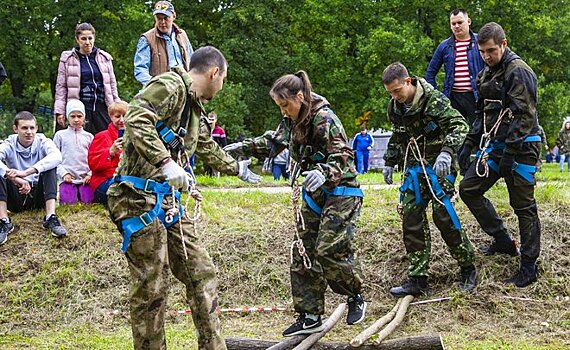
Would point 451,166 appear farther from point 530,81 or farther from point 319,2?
point 319,2

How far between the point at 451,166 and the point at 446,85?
2.33 meters

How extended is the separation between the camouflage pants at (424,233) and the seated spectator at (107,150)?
129 inches

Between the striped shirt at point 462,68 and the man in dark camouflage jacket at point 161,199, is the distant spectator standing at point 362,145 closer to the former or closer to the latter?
the striped shirt at point 462,68

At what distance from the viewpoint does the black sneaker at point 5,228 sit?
7738mm

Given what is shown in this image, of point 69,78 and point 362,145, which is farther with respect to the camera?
point 362,145

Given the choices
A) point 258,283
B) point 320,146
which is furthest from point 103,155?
point 320,146

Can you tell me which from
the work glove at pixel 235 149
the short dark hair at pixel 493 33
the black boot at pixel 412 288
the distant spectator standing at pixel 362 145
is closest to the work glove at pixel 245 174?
the work glove at pixel 235 149

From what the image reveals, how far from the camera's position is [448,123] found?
20.9 feet

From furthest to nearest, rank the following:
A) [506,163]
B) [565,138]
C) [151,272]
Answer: [565,138] < [506,163] < [151,272]

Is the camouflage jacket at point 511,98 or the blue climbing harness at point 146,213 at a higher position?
the camouflage jacket at point 511,98

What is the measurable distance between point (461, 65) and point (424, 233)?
2575 millimetres

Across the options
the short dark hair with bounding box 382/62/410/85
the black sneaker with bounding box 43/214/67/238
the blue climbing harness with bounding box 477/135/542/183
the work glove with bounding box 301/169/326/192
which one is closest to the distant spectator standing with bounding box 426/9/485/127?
the blue climbing harness with bounding box 477/135/542/183

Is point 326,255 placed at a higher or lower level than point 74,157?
lower

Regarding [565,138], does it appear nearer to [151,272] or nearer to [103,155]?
[103,155]
